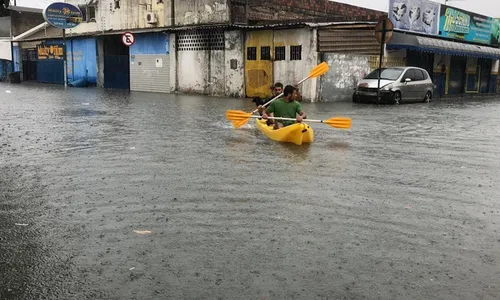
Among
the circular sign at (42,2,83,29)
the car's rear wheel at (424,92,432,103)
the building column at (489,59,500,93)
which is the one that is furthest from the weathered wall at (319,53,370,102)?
the building column at (489,59,500,93)

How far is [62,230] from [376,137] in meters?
7.59

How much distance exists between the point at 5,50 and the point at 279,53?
30371mm

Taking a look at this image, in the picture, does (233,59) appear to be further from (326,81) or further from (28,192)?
(28,192)

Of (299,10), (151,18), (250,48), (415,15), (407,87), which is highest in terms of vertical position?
(299,10)

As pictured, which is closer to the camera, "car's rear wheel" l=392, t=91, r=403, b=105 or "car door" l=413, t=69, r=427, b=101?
"car's rear wheel" l=392, t=91, r=403, b=105

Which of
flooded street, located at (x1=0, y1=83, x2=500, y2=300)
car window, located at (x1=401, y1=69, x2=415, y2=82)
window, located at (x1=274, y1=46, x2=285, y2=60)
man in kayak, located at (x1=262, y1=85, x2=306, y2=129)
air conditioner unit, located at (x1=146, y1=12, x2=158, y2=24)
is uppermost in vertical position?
air conditioner unit, located at (x1=146, y1=12, x2=158, y2=24)

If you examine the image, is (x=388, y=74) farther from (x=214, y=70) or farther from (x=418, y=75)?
(x=214, y=70)

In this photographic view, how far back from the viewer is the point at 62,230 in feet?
13.8

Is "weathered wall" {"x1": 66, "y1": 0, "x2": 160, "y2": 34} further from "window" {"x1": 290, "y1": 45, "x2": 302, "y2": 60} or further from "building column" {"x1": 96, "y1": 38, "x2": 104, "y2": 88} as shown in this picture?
"window" {"x1": 290, "y1": 45, "x2": 302, "y2": 60}

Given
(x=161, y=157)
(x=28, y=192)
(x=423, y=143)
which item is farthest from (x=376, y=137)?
(x=28, y=192)

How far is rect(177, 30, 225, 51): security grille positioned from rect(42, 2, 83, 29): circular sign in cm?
687

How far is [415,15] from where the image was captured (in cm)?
2542

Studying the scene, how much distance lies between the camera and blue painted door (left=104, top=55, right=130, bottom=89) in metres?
31.1

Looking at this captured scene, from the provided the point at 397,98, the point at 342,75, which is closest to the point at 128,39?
the point at 342,75
